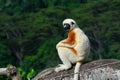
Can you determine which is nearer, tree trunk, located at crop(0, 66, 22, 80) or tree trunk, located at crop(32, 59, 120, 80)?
tree trunk, located at crop(32, 59, 120, 80)

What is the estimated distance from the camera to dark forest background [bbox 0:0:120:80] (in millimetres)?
40344

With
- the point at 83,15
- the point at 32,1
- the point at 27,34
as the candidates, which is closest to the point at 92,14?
the point at 83,15

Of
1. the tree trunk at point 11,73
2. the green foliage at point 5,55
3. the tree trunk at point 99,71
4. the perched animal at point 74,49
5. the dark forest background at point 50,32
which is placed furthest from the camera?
the dark forest background at point 50,32

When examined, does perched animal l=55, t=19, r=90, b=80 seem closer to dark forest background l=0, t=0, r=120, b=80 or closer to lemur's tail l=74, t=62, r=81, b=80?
lemur's tail l=74, t=62, r=81, b=80

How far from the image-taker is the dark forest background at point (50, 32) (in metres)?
40.3

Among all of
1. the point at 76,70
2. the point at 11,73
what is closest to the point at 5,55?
the point at 11,73

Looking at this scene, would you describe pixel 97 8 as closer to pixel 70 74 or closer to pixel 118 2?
pixel 118 2

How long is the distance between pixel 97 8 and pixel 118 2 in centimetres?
178

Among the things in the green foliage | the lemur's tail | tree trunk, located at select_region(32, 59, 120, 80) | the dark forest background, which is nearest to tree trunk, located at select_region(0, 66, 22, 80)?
tree trunk, located at select_region(32, 59, 120, 80)

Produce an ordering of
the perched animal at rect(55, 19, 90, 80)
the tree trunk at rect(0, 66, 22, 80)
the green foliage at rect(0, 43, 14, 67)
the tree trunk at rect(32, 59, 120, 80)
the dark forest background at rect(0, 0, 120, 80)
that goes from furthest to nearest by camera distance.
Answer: the dark forest background at rect(0, 0, 120, 80) < the green foliage at rect(0, 43, 14, 67) < the perched animal at rect(55, 19, 90, 80) < the tree trunk at rect(0, 66, 22, 80) < the tree trunk at rect(32, 59, 120, 80)

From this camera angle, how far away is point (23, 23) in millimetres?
43719

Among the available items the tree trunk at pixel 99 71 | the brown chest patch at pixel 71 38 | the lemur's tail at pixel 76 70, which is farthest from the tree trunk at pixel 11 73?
the brown chest patch at pixel 71 38

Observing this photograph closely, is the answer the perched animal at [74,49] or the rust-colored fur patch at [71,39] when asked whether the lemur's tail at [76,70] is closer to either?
the perched animal at [74,49]

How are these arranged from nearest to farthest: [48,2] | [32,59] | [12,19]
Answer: [32,59]
[12,19]
[48,2]
